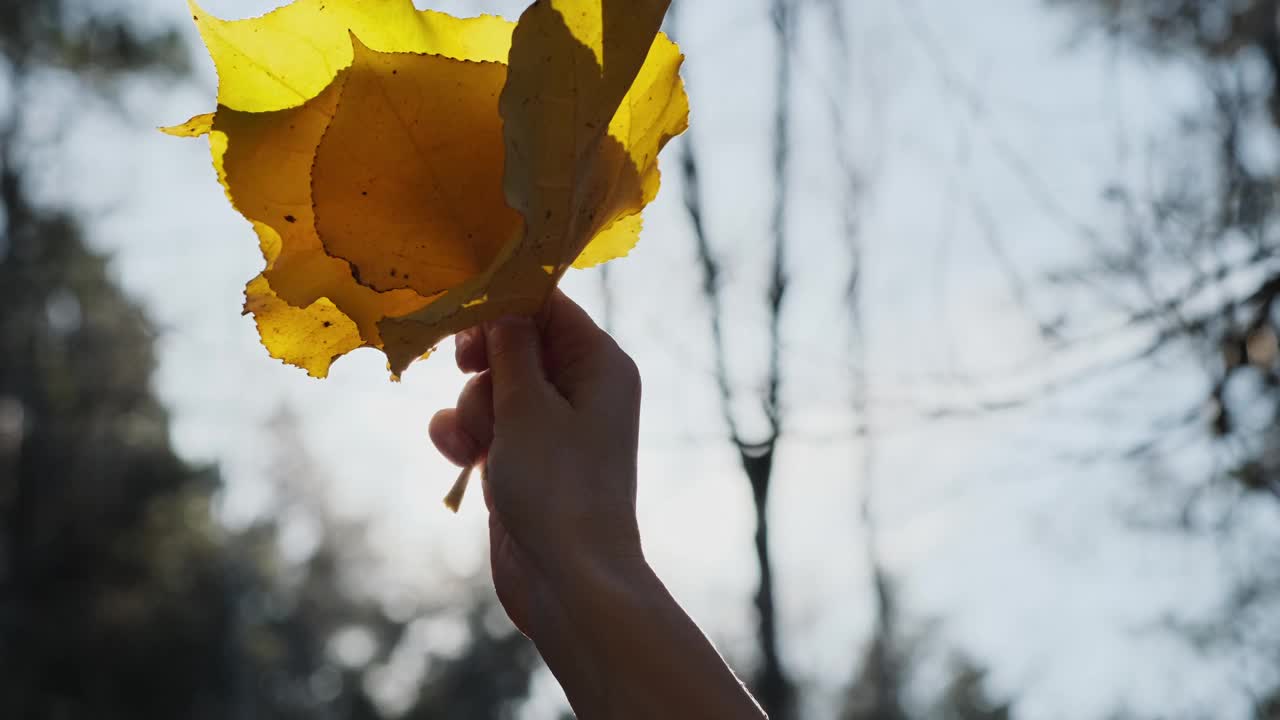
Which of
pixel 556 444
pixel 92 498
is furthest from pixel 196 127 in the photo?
pixel 92 498

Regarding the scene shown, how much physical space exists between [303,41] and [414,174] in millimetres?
149

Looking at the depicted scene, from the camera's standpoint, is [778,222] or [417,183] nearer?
[417,183]

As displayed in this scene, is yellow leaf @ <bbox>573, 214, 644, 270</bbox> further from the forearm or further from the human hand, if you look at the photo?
the forearm

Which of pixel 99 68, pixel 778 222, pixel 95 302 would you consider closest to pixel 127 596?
pixel 95 302

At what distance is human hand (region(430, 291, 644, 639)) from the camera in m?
0.82

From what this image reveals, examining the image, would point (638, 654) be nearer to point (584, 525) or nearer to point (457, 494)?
point (584, 525)

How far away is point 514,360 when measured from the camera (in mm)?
847

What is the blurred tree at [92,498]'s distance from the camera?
8.56 m

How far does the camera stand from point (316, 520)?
16.7 metres

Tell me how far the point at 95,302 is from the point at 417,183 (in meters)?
12.0

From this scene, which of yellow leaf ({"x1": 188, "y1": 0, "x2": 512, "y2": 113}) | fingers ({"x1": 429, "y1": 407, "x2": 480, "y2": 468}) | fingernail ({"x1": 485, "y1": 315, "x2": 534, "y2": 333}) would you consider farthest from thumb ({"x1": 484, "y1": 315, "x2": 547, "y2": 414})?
yellow leaf ({"x1": 188, "y1": 0, "x2": 512, "y2": 113})

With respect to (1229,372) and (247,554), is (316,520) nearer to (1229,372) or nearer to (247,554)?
(247,554)

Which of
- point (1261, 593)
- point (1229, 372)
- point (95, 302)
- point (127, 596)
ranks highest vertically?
point (95, 302)

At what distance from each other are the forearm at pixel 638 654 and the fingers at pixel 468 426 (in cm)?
20
